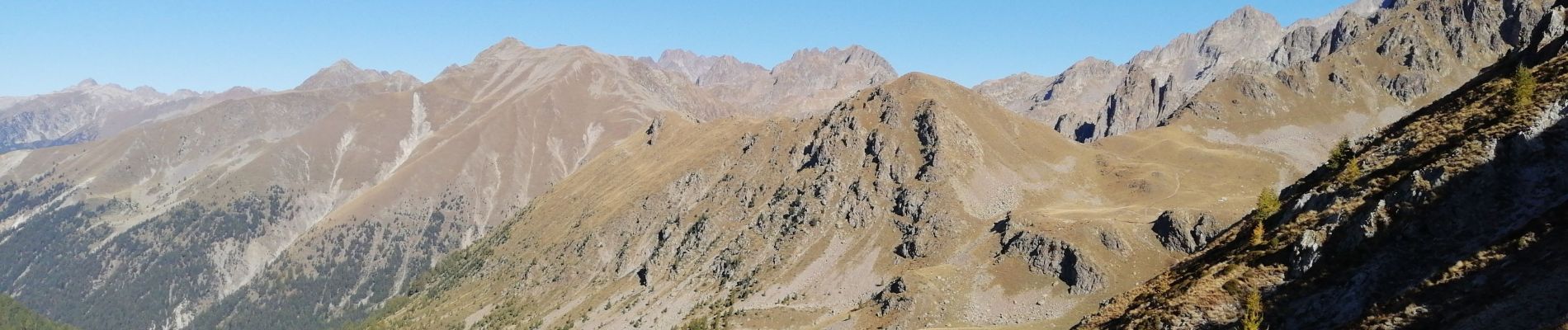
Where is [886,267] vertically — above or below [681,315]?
above

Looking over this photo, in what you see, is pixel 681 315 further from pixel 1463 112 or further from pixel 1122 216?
pixel 1463 112

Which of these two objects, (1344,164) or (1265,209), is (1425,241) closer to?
(1344,164)

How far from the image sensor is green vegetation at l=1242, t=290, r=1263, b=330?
34878 millimetres

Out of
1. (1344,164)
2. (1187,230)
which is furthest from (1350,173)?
(1187,230)

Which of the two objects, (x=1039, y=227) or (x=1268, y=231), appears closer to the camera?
(x=1268, y=231)

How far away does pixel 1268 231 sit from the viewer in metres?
44.1

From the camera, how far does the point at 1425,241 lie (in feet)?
117

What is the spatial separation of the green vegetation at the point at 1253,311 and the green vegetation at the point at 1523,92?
13.8m

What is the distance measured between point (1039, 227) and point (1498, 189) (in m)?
133

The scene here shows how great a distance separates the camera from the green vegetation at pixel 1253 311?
34.9 metres

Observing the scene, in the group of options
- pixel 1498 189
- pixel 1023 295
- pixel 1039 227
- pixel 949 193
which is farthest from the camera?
pixel 949 193

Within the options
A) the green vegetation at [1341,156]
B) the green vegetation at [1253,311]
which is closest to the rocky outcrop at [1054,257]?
the green vegetation at [1341,156]

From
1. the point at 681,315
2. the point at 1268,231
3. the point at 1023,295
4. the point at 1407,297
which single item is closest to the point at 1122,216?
the point at 1023,295

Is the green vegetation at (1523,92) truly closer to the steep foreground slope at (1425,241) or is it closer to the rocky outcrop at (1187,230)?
the steep foreground slope at (1425,241)
